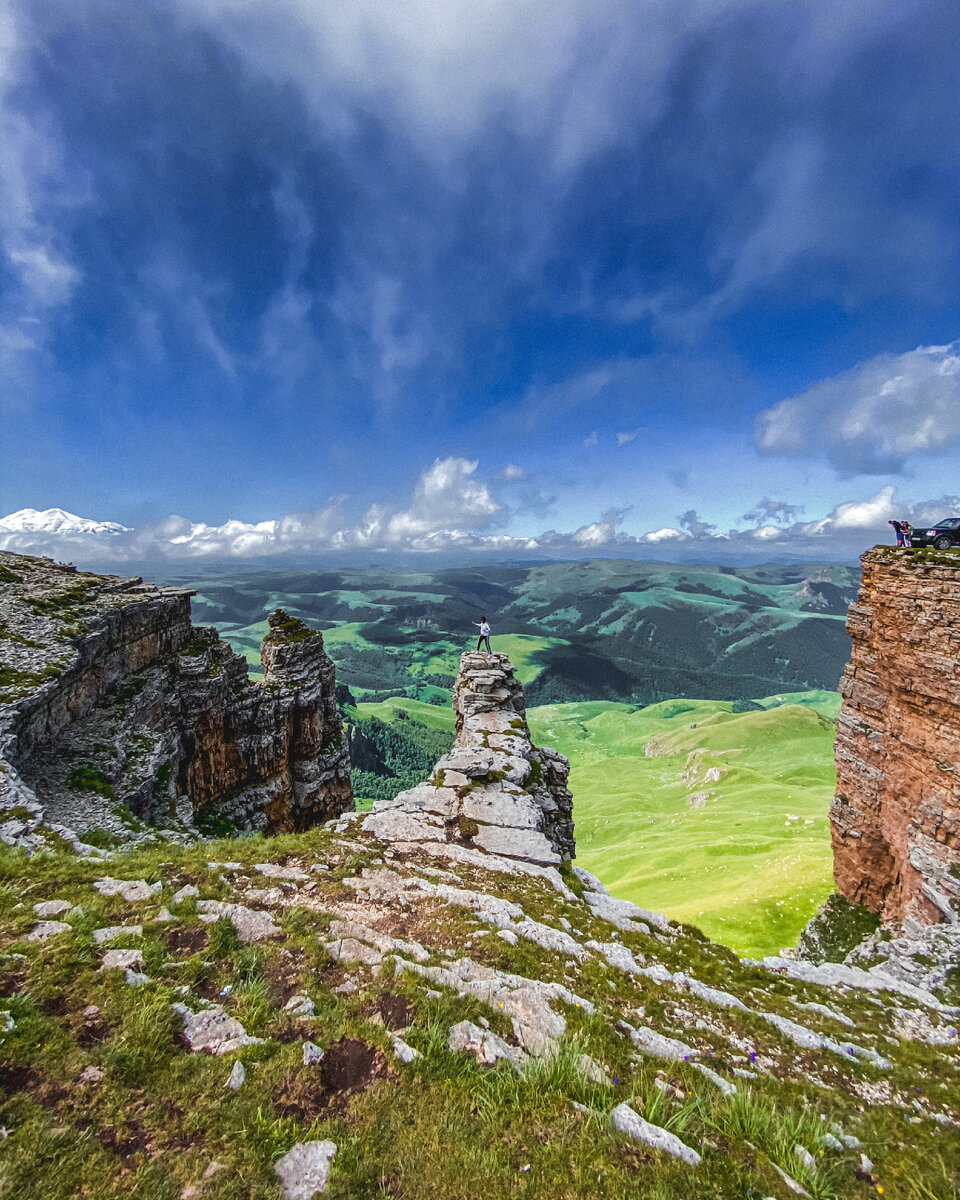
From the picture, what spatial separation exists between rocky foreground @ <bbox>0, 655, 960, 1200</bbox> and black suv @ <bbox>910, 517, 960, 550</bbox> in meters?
24.8

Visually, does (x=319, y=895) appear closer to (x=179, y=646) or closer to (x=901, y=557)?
(x=179, y=646)

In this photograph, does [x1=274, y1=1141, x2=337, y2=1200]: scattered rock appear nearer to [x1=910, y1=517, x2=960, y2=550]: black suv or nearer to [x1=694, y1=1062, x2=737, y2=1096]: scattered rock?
[x1=694, y1=1062, x2=737, y2=1096]: scattered rock

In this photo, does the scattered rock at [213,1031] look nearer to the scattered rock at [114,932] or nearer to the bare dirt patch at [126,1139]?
the bare dirt patch at [126,1139]

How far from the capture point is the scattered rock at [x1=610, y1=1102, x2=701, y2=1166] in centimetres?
617

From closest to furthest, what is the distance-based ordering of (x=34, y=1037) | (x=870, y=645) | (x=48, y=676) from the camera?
1. (x=34, y=1037)
2. (x=48, y=676)
3. (x=870, y=645)

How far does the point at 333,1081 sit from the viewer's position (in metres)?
6.85

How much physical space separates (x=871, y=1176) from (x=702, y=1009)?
4343 mm

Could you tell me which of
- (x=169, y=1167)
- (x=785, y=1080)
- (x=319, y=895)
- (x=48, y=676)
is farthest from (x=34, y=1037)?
(x=48, y=676)

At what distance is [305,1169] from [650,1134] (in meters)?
4.57

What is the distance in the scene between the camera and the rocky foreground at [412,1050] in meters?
5.57

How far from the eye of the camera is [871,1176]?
6.78 meters

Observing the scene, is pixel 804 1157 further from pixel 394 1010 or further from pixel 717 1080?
pixel 394 1010

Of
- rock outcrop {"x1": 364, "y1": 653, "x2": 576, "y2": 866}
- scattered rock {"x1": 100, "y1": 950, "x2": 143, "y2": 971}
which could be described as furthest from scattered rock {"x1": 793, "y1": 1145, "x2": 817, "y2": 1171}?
rock outcrop {"x1": 364, "y1": 653, "x2": 576, "y2": 866}

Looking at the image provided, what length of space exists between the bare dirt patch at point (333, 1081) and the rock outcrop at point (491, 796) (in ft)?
35.9
